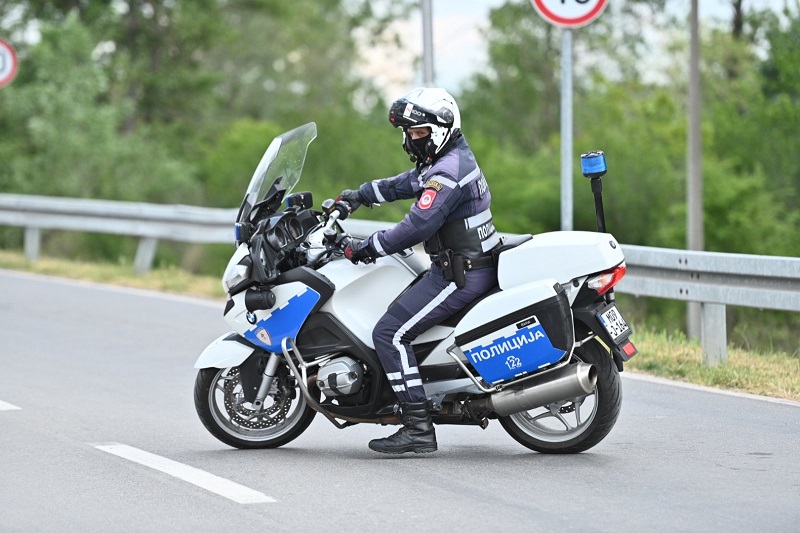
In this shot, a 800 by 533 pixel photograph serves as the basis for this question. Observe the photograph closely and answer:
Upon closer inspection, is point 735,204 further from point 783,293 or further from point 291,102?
point 291,102

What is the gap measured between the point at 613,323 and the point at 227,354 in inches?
78.5

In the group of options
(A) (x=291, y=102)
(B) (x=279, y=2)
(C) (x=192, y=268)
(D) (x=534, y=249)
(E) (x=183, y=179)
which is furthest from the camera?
(A) (x=291, y=102)

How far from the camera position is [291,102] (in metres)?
60.5

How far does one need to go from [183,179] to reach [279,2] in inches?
504

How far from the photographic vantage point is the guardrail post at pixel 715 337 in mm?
9930

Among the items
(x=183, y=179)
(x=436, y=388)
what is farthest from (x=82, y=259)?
(x=436, y=388)

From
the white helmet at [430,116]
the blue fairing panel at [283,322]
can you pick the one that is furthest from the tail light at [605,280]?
the blue fairing panel at [283,322]

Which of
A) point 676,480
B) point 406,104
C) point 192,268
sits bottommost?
point 192,268

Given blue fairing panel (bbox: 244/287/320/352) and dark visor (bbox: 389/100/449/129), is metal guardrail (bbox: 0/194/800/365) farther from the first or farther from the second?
blue fairing panel (bbox: 244/287/320/352)

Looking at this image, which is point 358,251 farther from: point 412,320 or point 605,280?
point 605,280

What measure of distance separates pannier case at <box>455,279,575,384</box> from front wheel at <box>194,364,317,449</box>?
1011mm

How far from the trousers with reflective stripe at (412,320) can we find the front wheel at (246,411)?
2.13ft

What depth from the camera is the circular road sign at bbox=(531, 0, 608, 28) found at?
10312 mm

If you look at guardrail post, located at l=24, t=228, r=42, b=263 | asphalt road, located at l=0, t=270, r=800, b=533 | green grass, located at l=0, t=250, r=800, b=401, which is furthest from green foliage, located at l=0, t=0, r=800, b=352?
asphalt road, located at l=0, t=270, r=800, b=533
